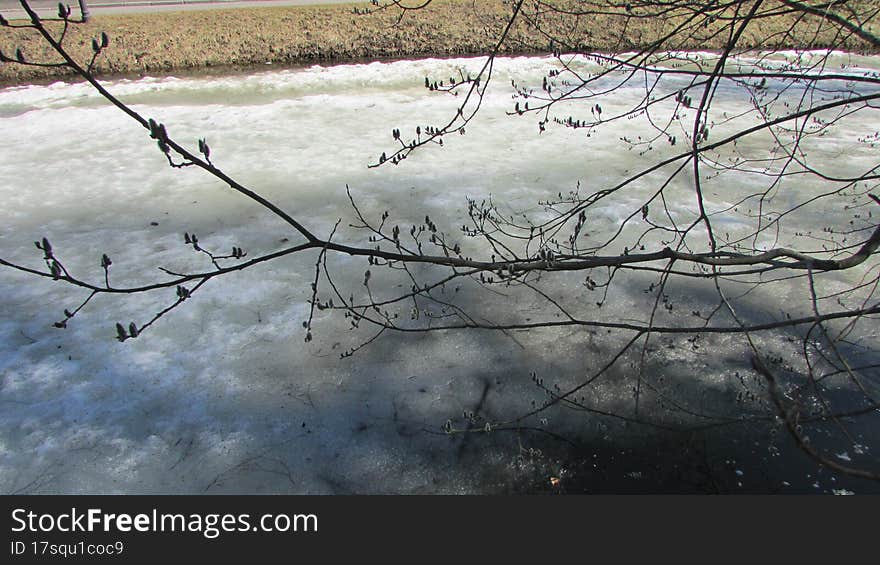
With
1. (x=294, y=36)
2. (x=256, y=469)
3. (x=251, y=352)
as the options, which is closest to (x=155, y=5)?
(x=294, y=36)

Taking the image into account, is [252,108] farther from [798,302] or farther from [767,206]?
[798,302]

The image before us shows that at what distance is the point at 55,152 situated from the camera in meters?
6.98

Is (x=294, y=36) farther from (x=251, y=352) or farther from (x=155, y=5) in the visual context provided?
(x=251, y=352)

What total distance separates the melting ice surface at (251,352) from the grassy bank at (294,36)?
416 cm

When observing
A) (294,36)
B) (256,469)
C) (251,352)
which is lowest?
(256,469)

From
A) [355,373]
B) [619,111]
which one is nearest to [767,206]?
[619,111]

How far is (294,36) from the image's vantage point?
1146 centimetres

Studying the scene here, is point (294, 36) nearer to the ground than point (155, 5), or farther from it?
nearer to the ground

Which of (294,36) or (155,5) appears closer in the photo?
(294,36)

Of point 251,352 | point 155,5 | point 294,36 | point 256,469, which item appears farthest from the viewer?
point 155,5

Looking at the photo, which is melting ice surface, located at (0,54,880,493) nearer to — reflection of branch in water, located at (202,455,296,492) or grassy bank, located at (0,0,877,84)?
reflection of branch in water, located at (202,455,296,492)

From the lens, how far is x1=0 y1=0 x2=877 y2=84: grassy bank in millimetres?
10727

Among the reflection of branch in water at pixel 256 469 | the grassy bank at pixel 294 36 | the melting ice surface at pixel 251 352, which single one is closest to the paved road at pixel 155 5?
the grassy bank at pixel 294 36

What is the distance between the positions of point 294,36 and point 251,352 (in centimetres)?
929
